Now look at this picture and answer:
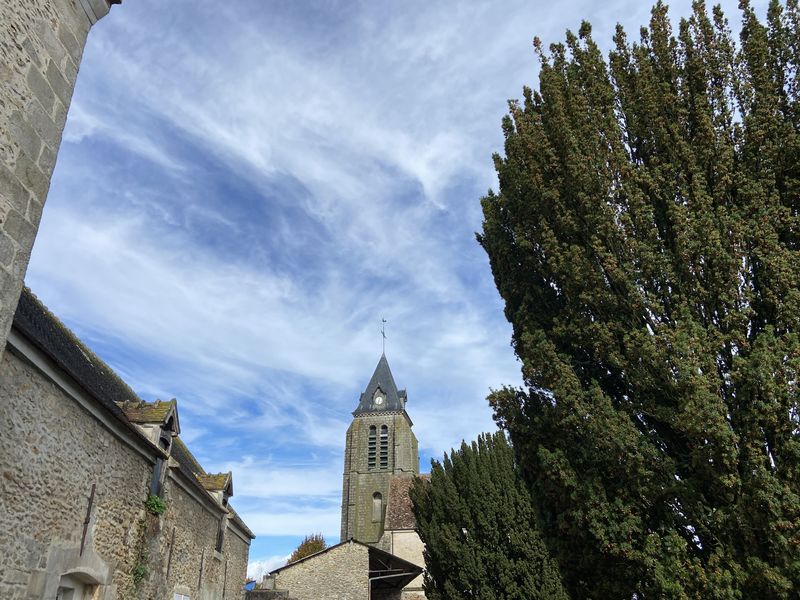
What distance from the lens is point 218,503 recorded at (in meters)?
11.8

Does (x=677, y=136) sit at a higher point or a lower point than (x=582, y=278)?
higher

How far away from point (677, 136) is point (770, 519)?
4588 millimetres

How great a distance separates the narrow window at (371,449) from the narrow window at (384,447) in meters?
0.74

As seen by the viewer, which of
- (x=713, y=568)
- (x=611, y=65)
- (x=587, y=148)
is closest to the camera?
(x=713, y=568)

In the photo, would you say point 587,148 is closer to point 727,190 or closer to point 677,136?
point 677,136

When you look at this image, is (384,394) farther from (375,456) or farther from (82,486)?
(82,486)

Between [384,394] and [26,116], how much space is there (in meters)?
45.0

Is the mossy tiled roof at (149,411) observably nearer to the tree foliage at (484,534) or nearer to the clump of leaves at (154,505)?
the clump of leaves at (154,505)

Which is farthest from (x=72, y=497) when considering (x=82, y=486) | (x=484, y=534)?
(x=484, y=534)

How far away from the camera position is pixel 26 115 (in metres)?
3.14

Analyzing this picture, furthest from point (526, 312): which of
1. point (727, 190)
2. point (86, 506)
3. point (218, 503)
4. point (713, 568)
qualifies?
point (218, 503)

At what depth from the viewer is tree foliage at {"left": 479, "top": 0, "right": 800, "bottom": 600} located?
541 centimetres

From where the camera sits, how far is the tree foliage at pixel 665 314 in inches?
213

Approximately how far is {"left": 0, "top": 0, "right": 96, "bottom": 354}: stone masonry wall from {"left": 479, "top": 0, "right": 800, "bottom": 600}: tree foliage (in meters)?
5.73
